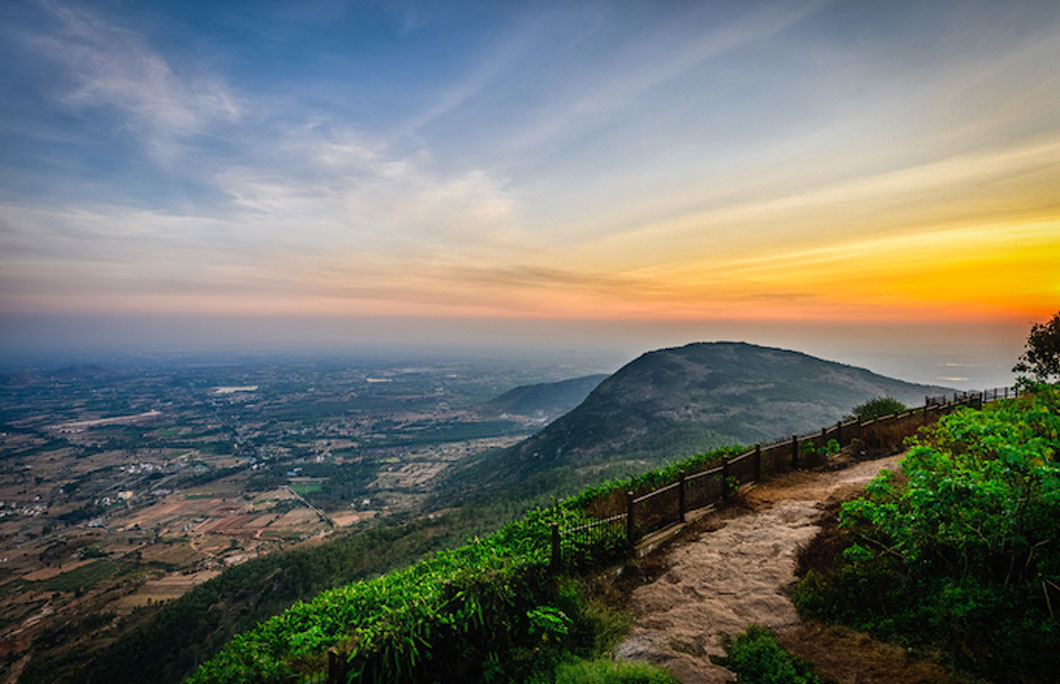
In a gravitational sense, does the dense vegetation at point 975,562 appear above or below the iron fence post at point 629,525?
above

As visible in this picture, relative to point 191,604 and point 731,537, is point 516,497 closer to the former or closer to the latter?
point 191,604

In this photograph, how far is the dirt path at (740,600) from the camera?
5504 mm

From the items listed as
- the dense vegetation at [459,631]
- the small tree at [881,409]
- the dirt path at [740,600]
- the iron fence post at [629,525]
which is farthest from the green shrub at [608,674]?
the small tree at [881,409]

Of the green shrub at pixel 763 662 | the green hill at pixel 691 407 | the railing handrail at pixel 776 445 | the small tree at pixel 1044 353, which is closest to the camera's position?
the green shrub at pixel 763 662

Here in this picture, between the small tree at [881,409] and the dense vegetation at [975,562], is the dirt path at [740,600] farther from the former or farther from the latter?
the small tree at [881,409]

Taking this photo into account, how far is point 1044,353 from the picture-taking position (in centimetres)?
1936

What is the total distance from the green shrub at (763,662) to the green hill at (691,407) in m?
67.4

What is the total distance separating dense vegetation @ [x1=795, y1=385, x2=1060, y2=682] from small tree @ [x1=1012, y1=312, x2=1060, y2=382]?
62.6 feet

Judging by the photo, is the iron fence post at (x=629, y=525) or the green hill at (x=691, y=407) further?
the green hill at (x=691, y=407)

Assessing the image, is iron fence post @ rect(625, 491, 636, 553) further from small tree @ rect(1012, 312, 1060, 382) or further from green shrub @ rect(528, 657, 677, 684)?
small tree @ rect(1012, 312, 1060, 382)

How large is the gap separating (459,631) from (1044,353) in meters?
28.1

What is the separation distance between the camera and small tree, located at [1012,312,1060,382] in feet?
61.4

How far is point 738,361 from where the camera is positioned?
146 meters

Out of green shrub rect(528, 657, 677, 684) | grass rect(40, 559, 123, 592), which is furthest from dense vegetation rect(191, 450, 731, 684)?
grass rect(40, 559, 123, 592)
